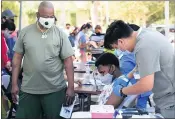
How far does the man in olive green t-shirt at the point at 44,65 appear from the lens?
2600 millimetres

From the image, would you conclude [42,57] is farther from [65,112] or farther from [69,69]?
[65,112]

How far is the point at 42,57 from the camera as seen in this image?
2602mm

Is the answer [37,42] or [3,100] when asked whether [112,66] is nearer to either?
[37,42]

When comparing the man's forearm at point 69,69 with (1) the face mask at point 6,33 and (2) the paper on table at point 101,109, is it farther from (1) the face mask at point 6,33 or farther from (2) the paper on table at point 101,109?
(1) the face mask at point 6,33

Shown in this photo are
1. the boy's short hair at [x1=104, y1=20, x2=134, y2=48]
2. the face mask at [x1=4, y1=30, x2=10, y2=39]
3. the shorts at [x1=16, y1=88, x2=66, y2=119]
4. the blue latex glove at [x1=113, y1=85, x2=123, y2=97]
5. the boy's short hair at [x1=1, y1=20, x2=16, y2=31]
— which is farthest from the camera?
the face mask at [x1=4, y1=30, x2=10, y2=39]

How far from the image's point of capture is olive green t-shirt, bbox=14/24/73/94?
2.60 m

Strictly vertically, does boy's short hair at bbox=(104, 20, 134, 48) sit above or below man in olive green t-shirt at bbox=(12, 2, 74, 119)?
above

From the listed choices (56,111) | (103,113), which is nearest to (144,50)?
(103,113)

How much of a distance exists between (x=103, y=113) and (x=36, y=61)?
1245 mm

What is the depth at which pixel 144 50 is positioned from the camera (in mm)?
1765

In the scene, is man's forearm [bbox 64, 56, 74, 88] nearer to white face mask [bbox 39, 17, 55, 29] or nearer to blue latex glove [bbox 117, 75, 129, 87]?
white face mask [bbox 39, 17, 55, 29]

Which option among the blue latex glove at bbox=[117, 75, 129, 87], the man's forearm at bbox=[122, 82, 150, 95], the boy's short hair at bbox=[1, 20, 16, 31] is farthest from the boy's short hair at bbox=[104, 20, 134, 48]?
the boy's short hair at bbox=[1, 20, 16, 31]

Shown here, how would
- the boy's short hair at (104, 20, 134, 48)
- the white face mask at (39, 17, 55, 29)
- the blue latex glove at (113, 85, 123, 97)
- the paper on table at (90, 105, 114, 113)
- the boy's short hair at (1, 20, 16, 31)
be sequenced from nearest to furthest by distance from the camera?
the paper on table at (90, 105, 114, 113)
the boy's short hair at (104, 20, 134, 48)
the blue latex glove at (113, 85, 123, 97)
the white face mask at (39, 17, 55, 29)
the boy's short hair at (1, 20, 16, 31)

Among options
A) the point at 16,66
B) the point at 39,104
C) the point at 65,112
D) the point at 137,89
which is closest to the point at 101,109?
the point at 137,89
